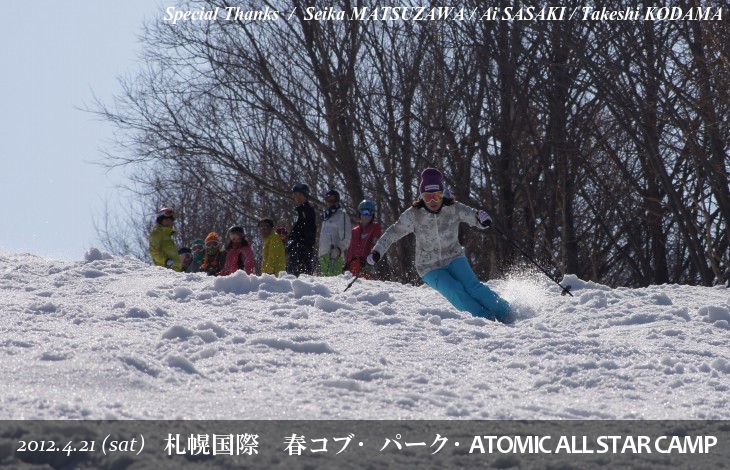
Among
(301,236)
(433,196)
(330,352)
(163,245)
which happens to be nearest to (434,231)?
(433,196)

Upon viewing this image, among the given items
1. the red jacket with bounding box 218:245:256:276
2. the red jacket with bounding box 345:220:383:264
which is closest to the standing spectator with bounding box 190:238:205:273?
the red jacket with bounding box 218:245:256:276

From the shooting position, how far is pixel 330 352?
611 centimetres

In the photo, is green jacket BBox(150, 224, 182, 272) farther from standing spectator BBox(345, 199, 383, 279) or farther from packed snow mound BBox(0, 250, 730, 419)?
packed snow mound BBox(0, 250, 730, 419)

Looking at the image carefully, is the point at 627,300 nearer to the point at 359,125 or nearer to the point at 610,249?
the point at 359,125

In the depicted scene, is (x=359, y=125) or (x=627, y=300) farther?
(x=359, y=125)

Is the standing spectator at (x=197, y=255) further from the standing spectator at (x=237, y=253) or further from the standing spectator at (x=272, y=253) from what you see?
the standing spectator at (x=272, y=253)

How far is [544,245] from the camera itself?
20.8 metres

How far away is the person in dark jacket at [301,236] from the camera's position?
12.4 metres

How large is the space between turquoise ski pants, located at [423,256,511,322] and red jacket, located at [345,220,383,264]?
351 cm

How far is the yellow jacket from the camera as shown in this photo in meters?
12.8

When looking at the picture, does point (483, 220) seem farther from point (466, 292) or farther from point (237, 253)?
point (237, 253)

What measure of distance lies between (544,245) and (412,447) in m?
16.9

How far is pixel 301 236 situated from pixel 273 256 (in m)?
0.60

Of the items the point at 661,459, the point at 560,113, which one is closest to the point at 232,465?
the point at 661,459
